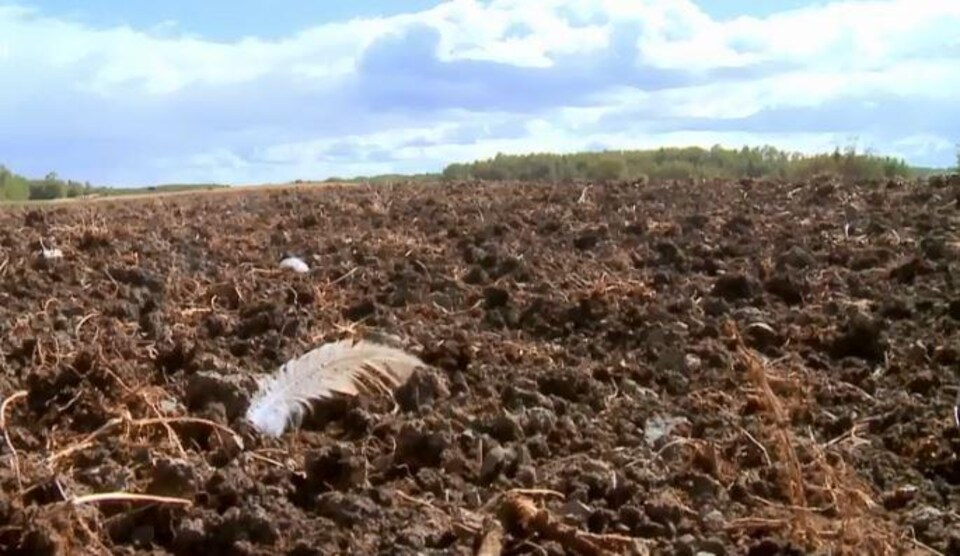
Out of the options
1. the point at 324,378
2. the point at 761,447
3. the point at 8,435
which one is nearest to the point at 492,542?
the point at 761,447

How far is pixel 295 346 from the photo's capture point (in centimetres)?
578

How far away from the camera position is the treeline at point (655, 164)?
703 inches

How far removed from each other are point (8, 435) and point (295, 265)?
131 inches

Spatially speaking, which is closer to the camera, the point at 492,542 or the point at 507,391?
the point at 492,542

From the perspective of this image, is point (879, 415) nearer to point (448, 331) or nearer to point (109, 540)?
point (448, 331)

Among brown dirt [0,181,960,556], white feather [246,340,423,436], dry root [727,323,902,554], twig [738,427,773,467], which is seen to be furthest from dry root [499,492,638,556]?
white feather [246,340,423,436]

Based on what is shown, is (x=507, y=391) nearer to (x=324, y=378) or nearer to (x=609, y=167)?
(x=324, y=378)

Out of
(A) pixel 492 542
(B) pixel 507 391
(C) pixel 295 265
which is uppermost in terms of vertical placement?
(C) pixel 295 265

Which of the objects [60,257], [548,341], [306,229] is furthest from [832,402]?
[306,229]

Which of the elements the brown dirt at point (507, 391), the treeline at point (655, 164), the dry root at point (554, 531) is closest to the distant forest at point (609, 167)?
the treeline at point (655, 164)

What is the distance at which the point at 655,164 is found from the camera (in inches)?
886

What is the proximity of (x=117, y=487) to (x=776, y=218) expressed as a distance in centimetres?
613

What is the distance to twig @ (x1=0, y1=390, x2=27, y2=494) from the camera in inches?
155

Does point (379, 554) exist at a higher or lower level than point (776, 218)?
lower
